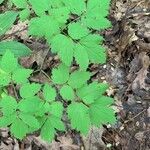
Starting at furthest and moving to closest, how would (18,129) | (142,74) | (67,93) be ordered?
1. (142,74)
2. (67,93)
3. (18,129)

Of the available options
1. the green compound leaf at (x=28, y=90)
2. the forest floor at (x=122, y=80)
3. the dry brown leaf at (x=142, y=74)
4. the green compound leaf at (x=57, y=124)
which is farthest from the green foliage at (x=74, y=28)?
the dry brown leaf at (x=142, y=74)

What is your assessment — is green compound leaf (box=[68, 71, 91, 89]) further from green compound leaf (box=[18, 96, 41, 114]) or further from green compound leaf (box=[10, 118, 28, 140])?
green compound leaf (box=[10, 118, 28, 140])

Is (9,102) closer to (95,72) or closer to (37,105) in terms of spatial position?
(37,105)

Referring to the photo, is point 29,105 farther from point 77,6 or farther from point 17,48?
point 17,48

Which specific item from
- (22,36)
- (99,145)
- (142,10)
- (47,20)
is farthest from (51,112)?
(142,10)

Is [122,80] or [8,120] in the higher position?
[8,120]

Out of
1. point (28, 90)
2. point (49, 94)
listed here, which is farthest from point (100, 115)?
point (28, 90)
